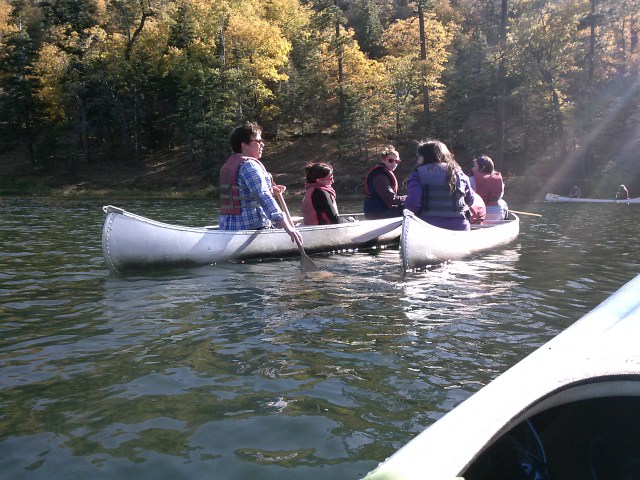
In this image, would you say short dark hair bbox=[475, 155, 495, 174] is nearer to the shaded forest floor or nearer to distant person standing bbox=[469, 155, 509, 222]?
distant person standing bbox=[469, 155, 509, 222]

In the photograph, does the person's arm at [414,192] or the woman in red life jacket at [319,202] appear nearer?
the person's arm at [414,192]

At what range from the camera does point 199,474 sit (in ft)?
8.52

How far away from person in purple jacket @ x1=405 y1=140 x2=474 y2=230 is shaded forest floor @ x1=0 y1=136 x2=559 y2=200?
20.2 meters

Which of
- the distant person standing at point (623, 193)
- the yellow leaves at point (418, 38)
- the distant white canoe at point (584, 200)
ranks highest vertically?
the yellow leaves at point (418, 38)

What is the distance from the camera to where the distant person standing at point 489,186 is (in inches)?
422

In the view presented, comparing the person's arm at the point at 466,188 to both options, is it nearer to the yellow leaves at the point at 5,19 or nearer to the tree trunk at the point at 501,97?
the tree trunk at the point at 501,97

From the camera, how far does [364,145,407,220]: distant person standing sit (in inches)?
388

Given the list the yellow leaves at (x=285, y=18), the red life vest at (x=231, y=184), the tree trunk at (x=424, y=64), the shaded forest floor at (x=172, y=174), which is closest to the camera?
the red life vest at (x=231, y=184)

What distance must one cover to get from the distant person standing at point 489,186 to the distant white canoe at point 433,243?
1.94m

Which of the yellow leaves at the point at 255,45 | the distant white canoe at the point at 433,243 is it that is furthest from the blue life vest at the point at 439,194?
the yellow leaves at the point at 255,45

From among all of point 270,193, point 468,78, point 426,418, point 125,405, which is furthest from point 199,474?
point 468,78

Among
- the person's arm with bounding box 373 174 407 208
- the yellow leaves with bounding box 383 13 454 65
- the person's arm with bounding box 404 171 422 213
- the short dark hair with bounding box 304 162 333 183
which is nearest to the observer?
the person's arm with bounding box 404 171 422 213

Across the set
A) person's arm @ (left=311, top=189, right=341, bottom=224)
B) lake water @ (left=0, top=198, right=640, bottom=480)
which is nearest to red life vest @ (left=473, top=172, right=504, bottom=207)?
lake water @ (left=0, top=198, right=640, bottom=480)

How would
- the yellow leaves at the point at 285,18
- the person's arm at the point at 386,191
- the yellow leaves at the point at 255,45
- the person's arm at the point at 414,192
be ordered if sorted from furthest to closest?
the yellow leaves at the point at 285,18, the yellow leaves at the point at 255,45, the person's arm at the point at 386,191, the person's arm at the point at 414,192
